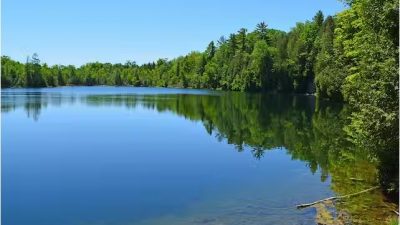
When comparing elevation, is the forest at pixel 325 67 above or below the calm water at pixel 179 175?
above

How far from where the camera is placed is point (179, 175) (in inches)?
910

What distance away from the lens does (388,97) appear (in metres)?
15.2

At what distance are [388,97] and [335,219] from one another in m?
4.28

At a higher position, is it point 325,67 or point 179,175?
point 325,67

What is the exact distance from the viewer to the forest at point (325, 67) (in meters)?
15.7

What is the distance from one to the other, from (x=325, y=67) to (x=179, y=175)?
55.6 meters

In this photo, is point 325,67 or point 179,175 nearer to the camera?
point 179,175

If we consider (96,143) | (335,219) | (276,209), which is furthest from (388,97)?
(96,143)

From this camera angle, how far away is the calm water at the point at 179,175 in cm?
1659

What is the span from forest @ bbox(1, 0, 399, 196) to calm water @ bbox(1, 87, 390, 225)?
2.55 m

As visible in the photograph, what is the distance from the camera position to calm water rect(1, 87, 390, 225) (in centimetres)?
1659

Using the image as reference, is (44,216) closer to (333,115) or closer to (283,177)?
(283,177)

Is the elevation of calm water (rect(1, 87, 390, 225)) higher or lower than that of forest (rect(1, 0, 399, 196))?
lower

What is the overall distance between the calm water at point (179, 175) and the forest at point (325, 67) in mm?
2550
